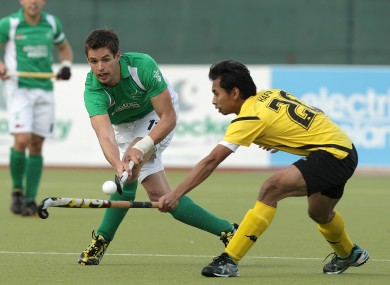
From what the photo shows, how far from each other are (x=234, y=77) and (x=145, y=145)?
2.30 feet

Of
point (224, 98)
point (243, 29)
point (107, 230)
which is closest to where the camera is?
point (224, 98)

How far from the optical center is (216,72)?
21.1 feet

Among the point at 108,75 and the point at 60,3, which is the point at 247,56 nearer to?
the point at 60,3

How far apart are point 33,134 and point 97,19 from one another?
646 cm

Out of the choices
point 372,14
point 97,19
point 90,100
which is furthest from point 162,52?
point 90,100

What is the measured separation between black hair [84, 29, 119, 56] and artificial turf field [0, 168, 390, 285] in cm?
128

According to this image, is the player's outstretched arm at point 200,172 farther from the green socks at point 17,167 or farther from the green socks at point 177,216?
the green socks at point 17,167

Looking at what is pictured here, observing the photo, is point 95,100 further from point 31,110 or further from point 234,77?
point 31,110

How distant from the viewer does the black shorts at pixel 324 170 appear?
628cm

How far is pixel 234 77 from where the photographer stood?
21.0 ft

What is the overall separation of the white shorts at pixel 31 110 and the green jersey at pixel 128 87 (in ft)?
11.0

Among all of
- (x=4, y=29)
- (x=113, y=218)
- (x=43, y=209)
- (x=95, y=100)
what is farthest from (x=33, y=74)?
(x=43, y=209)

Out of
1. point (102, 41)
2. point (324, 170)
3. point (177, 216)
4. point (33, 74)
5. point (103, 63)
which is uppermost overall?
point (102, 41)

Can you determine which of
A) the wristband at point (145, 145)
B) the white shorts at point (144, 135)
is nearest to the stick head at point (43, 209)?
the wristband at point (145, 145)
